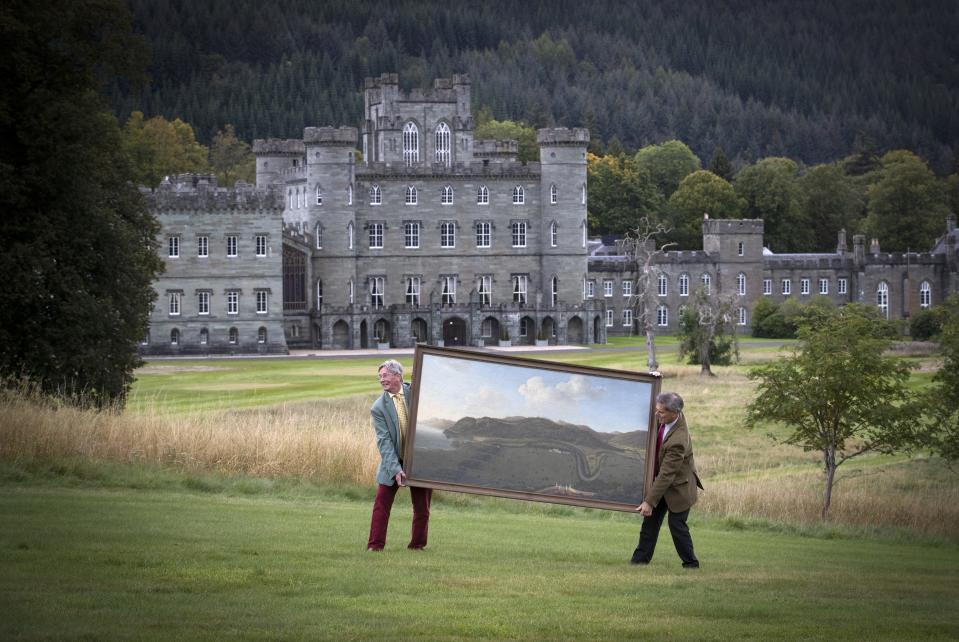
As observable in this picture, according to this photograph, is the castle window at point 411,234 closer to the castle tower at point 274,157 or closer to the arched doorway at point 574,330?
the arched doorway at point 574,330

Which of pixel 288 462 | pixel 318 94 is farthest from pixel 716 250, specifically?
pixel 288 462

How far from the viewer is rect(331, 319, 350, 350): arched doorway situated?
3174 inches

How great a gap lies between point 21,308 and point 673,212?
84.9 meters

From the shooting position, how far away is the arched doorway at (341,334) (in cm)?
8062

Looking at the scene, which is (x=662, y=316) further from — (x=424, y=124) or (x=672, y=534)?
(x=672, y=534)

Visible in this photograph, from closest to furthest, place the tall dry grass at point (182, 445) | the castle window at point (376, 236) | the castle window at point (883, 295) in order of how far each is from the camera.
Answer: the tall dry grass at point (182, 445) → the castle window at point (376, 236) → the castle window at point (883, 295)

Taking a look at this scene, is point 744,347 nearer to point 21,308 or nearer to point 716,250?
point 716,250

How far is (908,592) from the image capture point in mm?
12234

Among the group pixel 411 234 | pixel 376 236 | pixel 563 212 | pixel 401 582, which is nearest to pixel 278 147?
pixel 376 236

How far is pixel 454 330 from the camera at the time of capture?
83250mm

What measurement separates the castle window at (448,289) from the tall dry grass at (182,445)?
64.4 metres

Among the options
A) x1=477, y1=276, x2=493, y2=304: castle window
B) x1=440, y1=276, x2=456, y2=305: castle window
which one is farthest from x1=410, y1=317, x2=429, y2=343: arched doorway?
x1=477, y1=276, x2=493, y2=304: castle window

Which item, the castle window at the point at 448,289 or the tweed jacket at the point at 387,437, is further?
the castle window at the point at 448,289

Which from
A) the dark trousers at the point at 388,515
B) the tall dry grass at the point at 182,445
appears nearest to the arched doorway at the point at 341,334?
the tall dry grass at the point at 182,445
